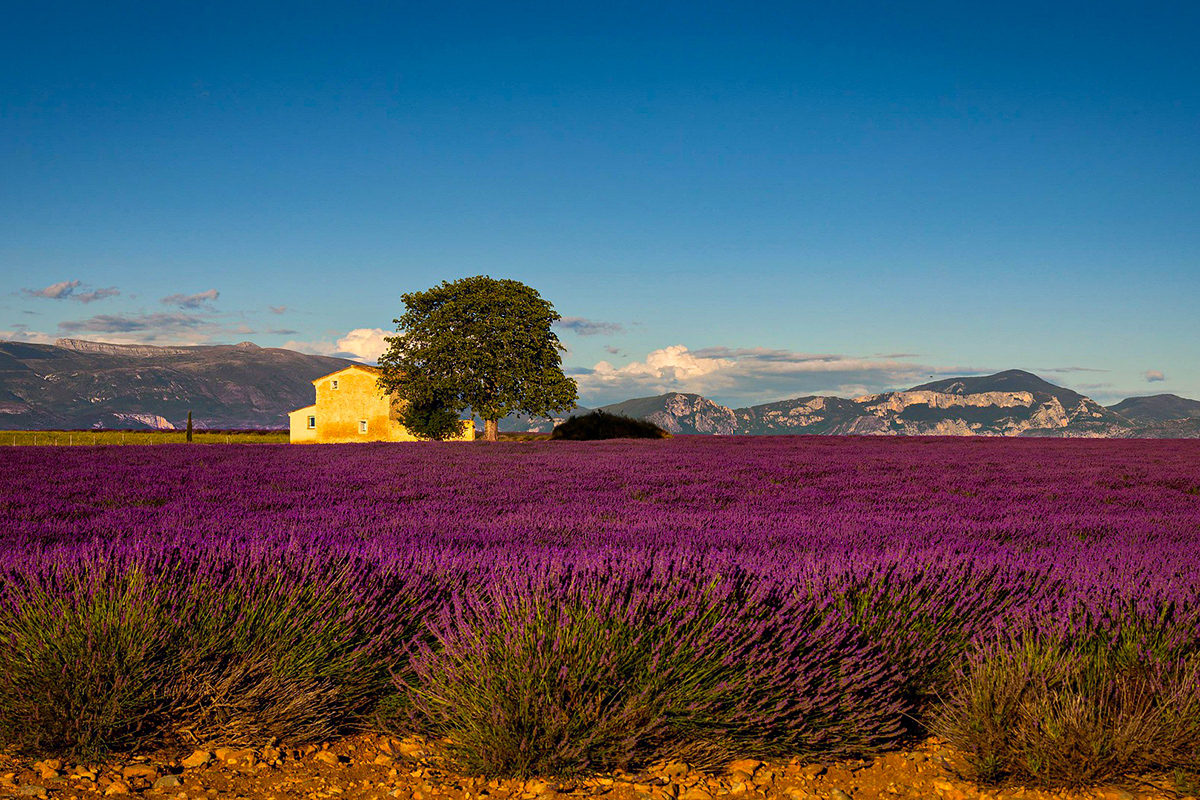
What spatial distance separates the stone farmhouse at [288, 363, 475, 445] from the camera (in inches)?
1961

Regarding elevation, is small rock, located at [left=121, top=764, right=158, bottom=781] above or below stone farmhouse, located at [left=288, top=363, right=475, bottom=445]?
below

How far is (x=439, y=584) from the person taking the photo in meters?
4.02

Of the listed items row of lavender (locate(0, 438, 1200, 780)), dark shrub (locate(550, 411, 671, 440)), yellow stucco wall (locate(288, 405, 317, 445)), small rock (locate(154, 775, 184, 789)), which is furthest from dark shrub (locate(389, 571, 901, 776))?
yellow stucco wall (locate(288, 405, 317, 445))

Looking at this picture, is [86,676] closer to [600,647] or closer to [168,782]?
[168,782]

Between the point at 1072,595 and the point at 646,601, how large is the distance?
2115 mm

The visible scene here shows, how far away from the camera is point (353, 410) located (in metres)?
51.1

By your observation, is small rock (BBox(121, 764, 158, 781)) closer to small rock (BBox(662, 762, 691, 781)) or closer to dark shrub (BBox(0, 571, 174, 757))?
dark shrub (BBox(0, 571, 174, 757))

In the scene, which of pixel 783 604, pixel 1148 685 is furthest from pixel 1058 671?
pixel 783 604

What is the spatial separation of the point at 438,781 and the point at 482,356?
37.5 metres

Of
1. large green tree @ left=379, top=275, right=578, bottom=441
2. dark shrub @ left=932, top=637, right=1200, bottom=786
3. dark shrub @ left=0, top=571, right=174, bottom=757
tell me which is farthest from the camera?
large green tree @ left=379, top=275, right=578, bottom=441

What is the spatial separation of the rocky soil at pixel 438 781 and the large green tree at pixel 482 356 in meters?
36.4

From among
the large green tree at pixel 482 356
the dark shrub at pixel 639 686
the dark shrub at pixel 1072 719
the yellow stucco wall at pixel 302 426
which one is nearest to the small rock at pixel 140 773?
the dark shrub at pixel 639 686

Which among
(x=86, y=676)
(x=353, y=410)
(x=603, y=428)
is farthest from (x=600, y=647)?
(x=353, y=410)

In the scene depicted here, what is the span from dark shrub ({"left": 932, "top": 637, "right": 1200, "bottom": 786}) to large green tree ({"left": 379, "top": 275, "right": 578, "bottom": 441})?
120 feet
